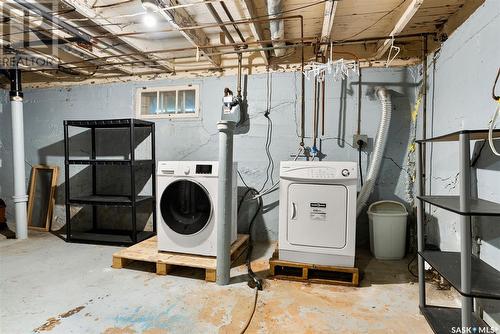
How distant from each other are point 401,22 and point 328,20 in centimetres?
59

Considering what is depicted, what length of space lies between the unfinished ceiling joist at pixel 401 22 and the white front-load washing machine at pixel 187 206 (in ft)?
6.27

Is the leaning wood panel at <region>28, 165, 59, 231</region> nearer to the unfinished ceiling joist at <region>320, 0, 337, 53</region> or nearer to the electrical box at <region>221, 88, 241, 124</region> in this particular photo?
the electrical box at <region>221, 88, 241, 124</region>

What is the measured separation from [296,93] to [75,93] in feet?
9.80

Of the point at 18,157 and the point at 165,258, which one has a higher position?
the point at 18,157

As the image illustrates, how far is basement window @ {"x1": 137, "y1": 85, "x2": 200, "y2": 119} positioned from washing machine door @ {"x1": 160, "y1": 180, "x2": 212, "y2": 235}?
1.14m

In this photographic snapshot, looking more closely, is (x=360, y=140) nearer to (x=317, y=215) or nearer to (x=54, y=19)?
(x=317, y=215)

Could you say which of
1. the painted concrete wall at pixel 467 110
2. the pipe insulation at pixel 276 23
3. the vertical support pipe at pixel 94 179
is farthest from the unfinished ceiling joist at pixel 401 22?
the vertical support pipe at pixel 94 179

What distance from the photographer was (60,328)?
1.46 metres

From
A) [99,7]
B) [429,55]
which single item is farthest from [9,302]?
[429,55]

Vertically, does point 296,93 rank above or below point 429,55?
below

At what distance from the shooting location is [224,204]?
1940mm

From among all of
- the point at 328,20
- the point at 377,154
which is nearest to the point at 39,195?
the point at 328,20

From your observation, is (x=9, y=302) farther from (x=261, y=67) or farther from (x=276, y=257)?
(x=261, y=67)

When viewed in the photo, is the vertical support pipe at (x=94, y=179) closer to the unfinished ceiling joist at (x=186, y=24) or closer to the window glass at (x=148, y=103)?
the window glass at (x=148, y=103)
